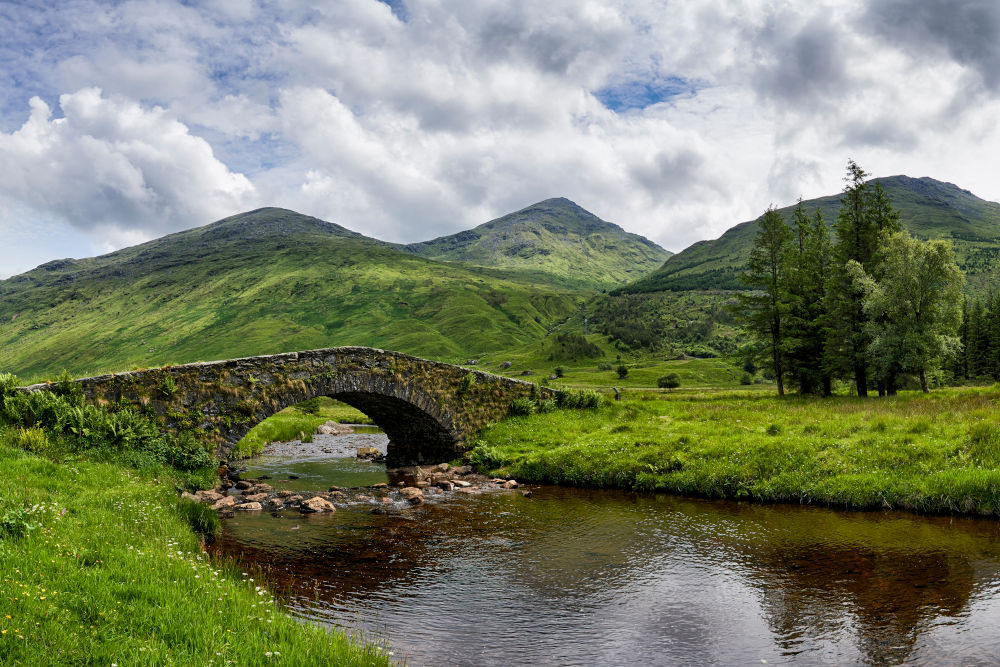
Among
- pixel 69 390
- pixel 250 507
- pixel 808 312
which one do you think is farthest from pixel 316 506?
pixel 808 312

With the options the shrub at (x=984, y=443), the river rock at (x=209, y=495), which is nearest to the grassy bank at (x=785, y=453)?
the shrub at (x=984, y=443)

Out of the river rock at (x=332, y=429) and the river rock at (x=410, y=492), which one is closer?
the river rock at (x=410, y=492)

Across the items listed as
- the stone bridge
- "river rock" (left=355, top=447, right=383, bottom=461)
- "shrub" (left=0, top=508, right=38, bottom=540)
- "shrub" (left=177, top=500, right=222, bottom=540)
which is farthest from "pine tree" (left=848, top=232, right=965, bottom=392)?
"shrub" (left=0, top=508, right=38, bottom=540)

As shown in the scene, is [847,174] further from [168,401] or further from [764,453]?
[168,401]

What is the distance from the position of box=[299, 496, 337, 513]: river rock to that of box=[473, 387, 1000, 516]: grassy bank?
8.16m

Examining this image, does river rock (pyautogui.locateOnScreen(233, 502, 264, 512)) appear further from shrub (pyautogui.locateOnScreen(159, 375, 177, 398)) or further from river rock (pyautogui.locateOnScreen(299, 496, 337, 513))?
shrub (pyautogui.locateOnScreen(159, 375, 177, 398))

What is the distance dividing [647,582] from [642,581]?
11 centimetres

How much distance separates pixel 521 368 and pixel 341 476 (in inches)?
4695

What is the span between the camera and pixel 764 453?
68.2ft

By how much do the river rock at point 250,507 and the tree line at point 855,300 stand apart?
38.8 m

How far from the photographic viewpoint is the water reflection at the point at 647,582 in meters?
9.31

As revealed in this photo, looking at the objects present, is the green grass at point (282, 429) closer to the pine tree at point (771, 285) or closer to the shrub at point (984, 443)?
the shrub at point (984, 443)

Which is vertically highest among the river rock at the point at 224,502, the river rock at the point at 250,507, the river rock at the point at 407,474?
the river rock at the point at 224,502

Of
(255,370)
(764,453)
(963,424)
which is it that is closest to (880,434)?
(963,424)
